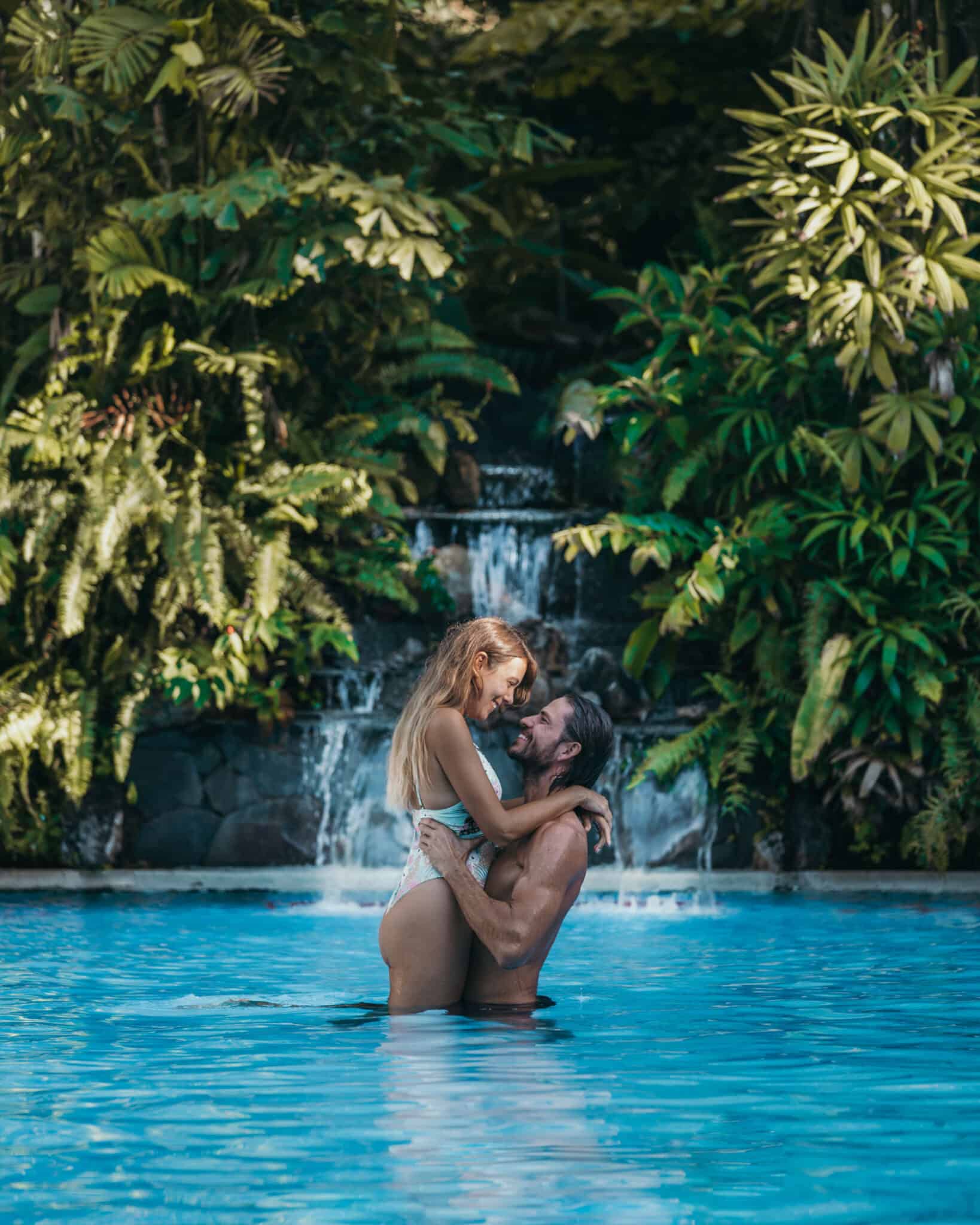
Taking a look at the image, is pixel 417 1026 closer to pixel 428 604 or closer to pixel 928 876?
pixel 928 876

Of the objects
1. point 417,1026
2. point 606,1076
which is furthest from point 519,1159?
point 417,1026

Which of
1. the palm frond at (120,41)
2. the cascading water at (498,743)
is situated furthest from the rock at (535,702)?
the palm frond at (120,41)

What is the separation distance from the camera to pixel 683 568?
13.0 meters

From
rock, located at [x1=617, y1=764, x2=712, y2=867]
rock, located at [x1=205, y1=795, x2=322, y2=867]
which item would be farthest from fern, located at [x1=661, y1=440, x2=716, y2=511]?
rock, located at [x1=205, y1=795, x2=322, y2=867]

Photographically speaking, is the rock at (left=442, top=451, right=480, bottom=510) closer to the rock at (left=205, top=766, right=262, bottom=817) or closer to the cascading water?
the cascading water

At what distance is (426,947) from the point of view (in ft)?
17.3

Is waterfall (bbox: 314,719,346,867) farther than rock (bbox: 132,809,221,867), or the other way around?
waterfall (bbox: 314,719,346,867)

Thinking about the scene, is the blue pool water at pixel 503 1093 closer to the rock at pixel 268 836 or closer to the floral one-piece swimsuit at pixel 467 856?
the floral one-piece swimsuit at pixel 467 856

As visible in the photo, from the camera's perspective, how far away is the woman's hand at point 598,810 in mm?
5148

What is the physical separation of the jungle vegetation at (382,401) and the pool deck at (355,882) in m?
0.32

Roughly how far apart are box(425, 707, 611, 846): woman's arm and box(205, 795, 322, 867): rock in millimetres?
6959

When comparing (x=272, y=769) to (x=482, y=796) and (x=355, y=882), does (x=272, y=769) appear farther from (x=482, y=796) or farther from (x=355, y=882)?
(x=482, y=796)

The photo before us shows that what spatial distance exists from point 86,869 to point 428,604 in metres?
3.57

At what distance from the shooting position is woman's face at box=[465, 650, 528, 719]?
17.3 ft
